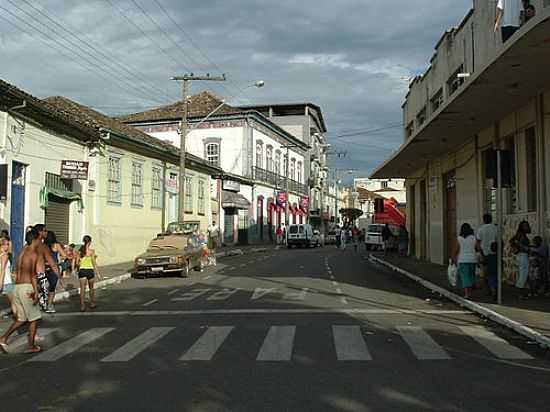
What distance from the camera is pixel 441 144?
23625 millimetres

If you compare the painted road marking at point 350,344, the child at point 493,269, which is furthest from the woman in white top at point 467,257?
the painted road marking at point 350,344

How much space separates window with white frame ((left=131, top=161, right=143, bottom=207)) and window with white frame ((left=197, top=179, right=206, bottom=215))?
9.94 meters

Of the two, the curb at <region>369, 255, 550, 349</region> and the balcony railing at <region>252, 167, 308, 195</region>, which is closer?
the curb at <region>369, 255, 550, 349</region>

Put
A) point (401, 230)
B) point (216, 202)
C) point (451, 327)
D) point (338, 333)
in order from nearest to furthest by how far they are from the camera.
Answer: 1. point (338, 333)
2. point (451, 327)
3. point (401, 230)
4. point (216, 202)

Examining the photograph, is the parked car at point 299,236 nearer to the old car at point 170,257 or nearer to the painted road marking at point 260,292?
the old car at point 170,257

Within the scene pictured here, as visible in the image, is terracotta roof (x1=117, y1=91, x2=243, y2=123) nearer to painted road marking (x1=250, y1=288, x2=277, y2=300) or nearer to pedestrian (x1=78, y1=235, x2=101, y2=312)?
painted road marking (x1=250, y1=288, x2=277, y2=300)

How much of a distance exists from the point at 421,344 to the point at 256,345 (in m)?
2.42

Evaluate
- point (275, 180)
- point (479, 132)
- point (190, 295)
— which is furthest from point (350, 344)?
point (275, 180)

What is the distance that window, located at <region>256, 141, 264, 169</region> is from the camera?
58.3 metres

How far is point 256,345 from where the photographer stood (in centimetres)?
960

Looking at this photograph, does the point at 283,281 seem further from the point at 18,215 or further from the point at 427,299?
the point at 18,215

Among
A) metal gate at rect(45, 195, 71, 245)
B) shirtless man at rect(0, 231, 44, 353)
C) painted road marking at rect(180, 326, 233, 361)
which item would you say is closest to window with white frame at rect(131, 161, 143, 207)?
metal gate at rect(45, 195, 71, 245)

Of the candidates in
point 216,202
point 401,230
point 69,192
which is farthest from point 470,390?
point 216,202

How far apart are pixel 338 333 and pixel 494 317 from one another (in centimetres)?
330
